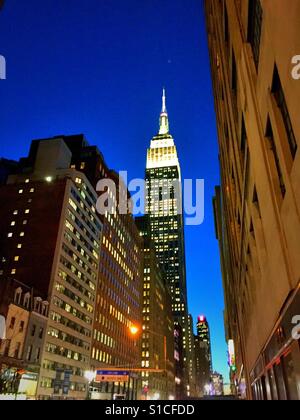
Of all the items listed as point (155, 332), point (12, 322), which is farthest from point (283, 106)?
point (155, 332)

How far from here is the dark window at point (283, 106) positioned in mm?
9375

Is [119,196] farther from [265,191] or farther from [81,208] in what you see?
[265,191]

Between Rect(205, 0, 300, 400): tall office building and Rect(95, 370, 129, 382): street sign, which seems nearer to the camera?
Rect(205, 0, 300, 400): tall office building

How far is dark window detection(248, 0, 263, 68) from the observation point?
40.5ft

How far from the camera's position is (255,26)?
1315 centimetres

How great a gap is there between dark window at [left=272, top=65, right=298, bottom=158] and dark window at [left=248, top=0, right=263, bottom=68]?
318 cm

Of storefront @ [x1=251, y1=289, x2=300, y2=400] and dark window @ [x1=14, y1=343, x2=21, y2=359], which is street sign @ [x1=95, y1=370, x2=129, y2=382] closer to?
dark window @ [x1=14, y1=343, x2=21, y2=359]

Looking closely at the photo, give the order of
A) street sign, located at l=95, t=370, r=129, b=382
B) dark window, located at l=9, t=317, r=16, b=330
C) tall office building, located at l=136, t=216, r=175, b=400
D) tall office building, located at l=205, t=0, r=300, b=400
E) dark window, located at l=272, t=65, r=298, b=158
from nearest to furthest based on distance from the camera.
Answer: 1. tall office building, located at l=205, t=0, r=300, b=400
2. dark window, located at l=272, t=65, r=298, b=158
3. street sign, located at l=95, t=370, r=129, b=382
4. dark window, located at l=9, t=317, r=16, b=330
5. tall office building, located at l=136, t=216, r=175, b=400

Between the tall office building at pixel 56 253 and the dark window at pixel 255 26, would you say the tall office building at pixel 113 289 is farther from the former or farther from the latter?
the dark window at pixel 255 26

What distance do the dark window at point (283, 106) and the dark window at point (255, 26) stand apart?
125 inches

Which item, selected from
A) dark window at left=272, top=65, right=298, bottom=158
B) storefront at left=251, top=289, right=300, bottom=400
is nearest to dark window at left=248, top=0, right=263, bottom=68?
dark window at left=272, top=65, right=298, bottom=158

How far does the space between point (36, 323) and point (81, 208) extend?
3340 cm

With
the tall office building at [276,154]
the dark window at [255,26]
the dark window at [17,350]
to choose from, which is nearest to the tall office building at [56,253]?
the dark window at [17,350]
